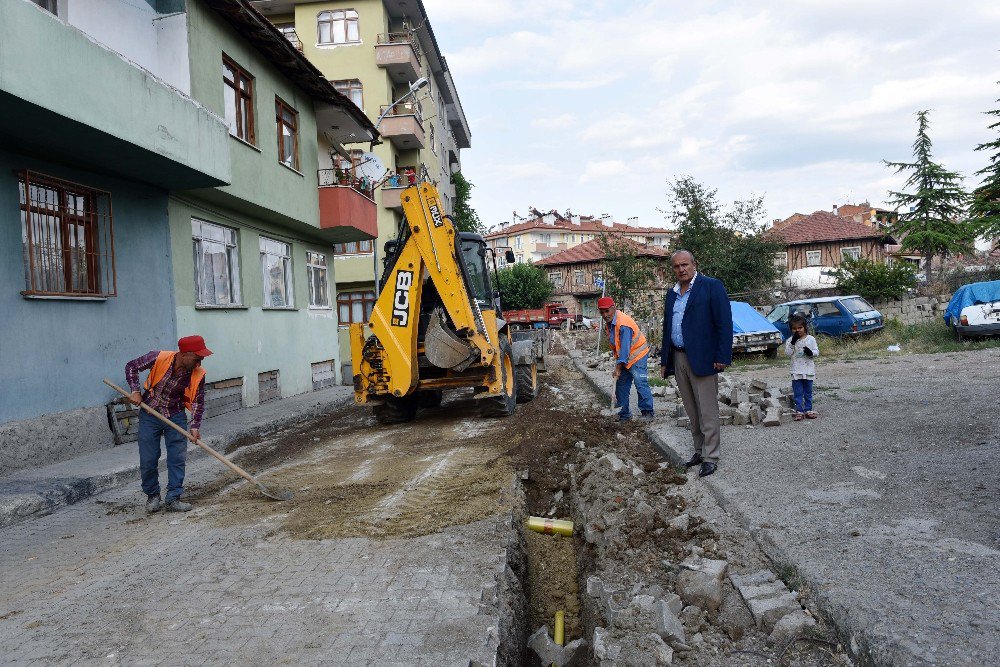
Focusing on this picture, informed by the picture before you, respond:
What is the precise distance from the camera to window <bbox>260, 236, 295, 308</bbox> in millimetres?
14750

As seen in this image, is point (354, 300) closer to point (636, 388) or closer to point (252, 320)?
point (252, 320)

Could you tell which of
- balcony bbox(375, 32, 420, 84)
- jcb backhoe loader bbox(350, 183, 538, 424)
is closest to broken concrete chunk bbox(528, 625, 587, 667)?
jcb backhoe loader bbox(350, 183, 538, 424)

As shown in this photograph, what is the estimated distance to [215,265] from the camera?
1273 cm

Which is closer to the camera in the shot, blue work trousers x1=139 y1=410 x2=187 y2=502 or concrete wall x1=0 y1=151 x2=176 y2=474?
blue work trousers x1=139 y1=410 x2=187 y2=502

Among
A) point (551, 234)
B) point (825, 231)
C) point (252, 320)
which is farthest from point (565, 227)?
point (252, 320)

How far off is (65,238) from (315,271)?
8.84 m

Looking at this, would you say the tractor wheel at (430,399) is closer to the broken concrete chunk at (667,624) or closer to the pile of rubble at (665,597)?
the pile of rubble at (665,597)

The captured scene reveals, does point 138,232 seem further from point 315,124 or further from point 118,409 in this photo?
point 315,124

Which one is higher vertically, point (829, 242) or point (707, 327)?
point (829, 242)

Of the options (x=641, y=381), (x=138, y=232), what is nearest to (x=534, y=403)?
(x=641, y=381)

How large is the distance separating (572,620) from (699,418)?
2.44 meters

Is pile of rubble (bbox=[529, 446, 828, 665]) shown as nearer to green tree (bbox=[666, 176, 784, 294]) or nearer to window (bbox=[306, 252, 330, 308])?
window (bbox=[306, 252, 330, 308])

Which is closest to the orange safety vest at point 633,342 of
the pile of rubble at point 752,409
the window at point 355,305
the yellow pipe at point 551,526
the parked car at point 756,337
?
the pile of rubble at point 752,409

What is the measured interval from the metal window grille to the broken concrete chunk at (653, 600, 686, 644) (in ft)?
26.6
